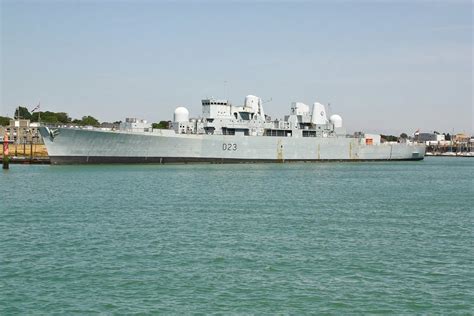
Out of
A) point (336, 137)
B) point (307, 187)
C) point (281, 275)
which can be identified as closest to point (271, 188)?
point (307, 187)

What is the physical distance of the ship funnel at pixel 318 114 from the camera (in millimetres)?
74875

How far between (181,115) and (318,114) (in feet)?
63.8

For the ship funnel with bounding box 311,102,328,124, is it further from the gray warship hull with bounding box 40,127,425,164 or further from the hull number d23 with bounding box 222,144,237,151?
the hull number d23 with bounding box 222,144,237,151

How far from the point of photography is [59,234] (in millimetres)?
19016

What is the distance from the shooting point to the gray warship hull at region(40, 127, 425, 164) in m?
53.8

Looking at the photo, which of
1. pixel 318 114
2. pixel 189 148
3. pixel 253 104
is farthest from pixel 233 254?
pixel 318 114

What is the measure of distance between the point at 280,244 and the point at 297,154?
175 feet

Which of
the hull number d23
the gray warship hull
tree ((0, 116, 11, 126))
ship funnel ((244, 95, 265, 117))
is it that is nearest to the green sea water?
the gray warship hull

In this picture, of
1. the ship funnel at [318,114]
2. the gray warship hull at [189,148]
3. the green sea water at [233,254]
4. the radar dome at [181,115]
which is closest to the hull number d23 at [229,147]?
the gray warship hull at [189,148]

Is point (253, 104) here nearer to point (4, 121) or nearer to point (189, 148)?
point (189, 148)

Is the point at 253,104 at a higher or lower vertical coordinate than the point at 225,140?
higher

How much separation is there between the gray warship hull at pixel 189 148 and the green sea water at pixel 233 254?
76.4 feet

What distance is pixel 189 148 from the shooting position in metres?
60.9

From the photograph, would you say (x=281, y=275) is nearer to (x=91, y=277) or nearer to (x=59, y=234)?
(x=91, y=277)
